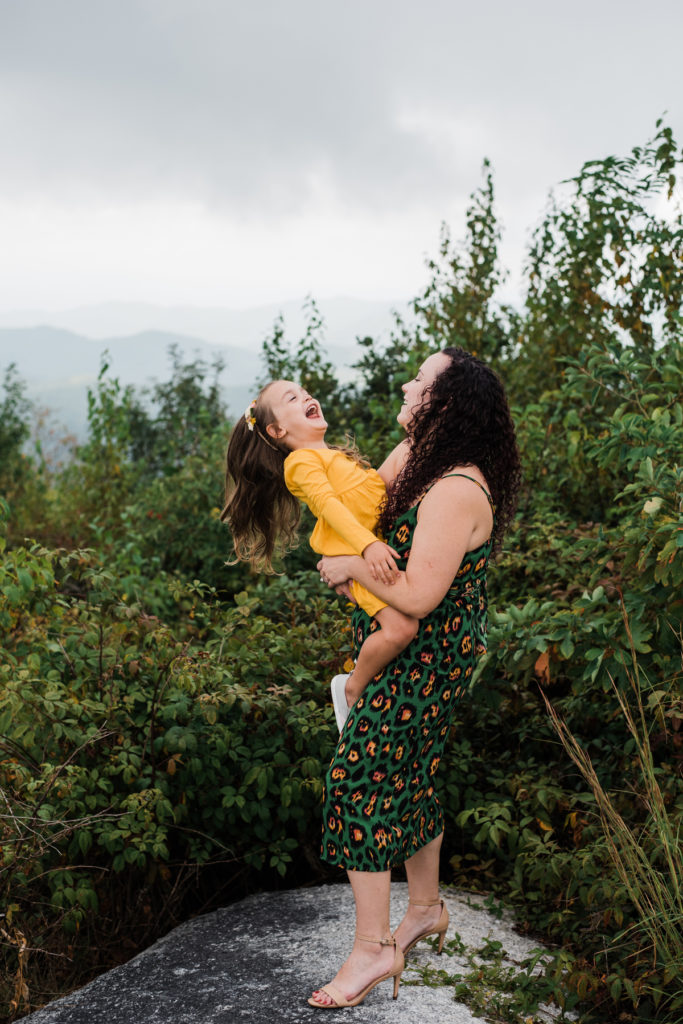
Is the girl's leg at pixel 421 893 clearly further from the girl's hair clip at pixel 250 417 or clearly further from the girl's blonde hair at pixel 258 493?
the girl's hair clip at pixel 250 417

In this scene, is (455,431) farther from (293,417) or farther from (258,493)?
(258,493)

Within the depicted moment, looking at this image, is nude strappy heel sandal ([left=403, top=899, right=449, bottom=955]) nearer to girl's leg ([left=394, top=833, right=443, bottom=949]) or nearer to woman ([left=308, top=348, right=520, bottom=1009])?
girl's leg ([left=394, top=833, right=443, bottom=949])

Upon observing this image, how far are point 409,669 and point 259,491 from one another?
0.73 meters

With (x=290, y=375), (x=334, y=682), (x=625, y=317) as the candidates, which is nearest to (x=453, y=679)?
(x=334, y=682)

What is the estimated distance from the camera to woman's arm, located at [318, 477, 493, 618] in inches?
90.7

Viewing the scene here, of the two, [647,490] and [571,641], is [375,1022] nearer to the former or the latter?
[571,641]

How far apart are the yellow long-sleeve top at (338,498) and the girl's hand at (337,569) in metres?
0.02

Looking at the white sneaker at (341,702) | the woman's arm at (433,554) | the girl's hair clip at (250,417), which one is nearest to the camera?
the woman's arm at (433,554)

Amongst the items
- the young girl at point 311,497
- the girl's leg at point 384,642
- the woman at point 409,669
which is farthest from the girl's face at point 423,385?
the girl's leg at point 384,642

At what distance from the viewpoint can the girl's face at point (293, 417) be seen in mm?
2604

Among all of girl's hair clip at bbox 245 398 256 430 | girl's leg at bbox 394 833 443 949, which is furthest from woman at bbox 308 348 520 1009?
girl's hair clip at bbox 245 398 256 430

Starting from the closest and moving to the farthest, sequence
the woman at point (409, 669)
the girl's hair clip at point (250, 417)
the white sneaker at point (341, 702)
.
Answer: the woman at point (409, 669) → the white sneaker at point (341, 702) → the girl's hair clip at point (250, 417)

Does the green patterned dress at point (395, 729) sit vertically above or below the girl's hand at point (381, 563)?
below

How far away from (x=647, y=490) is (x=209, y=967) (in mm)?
2045
